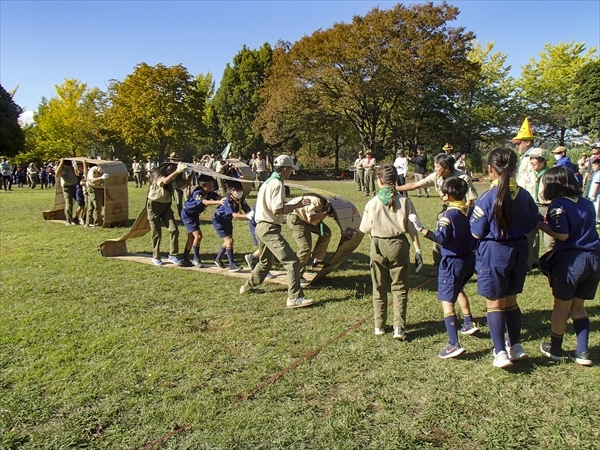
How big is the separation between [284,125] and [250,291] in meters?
33.9

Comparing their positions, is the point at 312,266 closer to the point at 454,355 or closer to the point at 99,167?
the point at 454,355

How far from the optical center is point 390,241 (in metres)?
4.74

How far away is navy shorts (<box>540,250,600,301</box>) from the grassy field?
67 cm

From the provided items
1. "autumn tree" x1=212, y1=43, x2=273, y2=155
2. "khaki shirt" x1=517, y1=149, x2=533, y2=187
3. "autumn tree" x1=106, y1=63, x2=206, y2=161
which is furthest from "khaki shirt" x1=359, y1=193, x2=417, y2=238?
"autumn tree" x1=212, y1=43, x2=273, y2=155

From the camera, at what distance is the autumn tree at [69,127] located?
1772 inches

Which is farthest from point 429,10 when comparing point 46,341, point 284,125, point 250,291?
point 46,341

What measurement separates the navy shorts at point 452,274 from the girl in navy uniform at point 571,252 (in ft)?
2.30

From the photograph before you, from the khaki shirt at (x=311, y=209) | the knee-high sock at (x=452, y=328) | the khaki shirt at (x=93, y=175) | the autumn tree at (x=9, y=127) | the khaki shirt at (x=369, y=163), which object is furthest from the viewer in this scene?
the autumn tree at (x=9, y=127)

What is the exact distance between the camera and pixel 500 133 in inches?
1737

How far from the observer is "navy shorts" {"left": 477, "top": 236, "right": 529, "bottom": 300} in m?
3.92

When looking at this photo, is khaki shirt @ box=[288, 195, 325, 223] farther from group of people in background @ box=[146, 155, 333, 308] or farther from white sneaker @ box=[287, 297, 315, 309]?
white sneaker @ box=[287, 297, 315, 309]

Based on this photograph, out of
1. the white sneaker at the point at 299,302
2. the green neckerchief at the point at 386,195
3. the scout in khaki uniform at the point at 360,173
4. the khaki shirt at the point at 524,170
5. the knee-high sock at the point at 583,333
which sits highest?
the scout in khaki uniform at the point at 360,173

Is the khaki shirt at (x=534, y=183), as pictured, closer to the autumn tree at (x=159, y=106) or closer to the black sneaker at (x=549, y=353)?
the black sneaker at (x=549, y=353)

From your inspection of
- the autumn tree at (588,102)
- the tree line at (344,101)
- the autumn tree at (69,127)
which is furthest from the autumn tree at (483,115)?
the autumn tree at (69,127)
